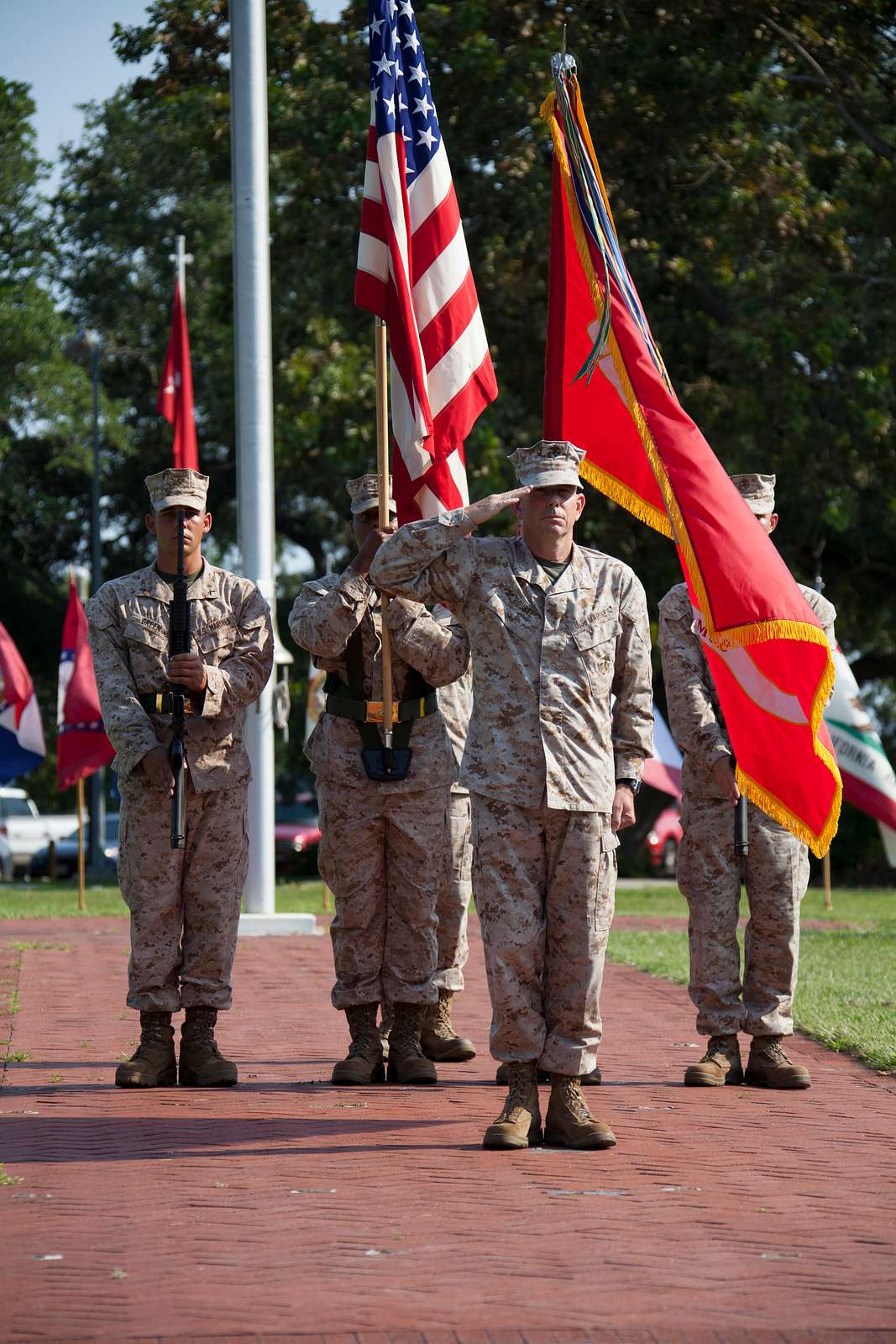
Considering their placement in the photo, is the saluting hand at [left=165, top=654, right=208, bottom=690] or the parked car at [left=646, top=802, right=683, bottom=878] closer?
the saluting hand at [left=165, top=654, right=208, bottom=690]

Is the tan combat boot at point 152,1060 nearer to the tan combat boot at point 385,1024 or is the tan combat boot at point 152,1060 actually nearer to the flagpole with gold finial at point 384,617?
the tan combat boot at point 385,1024

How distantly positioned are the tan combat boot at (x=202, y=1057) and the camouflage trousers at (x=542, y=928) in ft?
5.30

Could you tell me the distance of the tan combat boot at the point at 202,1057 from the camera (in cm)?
738

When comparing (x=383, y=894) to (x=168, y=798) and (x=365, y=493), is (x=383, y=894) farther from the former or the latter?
(x=365, y=493)

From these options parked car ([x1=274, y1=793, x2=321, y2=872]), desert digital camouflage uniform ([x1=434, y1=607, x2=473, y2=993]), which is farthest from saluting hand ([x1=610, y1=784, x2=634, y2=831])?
parked car ([x1=274, y1=793, x2=321, y2=872])

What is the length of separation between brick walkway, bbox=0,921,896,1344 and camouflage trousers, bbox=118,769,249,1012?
1.40 ft

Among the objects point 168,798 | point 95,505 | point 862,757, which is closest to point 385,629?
point 168,798

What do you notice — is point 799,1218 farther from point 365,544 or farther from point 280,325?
point 280,325

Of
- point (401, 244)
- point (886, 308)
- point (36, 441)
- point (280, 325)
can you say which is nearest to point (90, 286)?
point (36, 441)

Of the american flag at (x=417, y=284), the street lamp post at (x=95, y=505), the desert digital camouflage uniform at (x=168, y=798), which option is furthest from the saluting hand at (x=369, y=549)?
the street lamp post at (x=95, y=505)

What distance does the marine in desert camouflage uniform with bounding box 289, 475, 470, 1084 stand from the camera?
738cm

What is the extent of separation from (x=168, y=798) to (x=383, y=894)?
3.05 ft

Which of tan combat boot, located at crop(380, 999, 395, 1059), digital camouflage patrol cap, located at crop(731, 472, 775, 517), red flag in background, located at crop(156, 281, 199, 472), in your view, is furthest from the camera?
red flag in background, located at crop(156, 281, 199, 472)

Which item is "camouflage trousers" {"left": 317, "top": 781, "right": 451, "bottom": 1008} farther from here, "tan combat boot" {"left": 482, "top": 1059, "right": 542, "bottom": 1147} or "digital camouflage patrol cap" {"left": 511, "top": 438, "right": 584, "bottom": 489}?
"digital camouflage patrol cap" {"left": 511, "top": 438, "right": 584, "bottom": 489}
